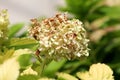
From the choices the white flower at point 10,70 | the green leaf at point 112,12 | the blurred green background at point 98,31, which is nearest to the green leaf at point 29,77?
the white flower at point 10,70

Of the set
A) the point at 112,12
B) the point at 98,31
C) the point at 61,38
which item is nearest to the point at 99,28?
the point at 98,31

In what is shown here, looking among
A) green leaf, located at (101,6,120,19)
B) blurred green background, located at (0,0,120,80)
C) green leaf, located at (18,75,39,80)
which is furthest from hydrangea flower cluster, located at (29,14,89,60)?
green leaf, located at (101,6,120,19)

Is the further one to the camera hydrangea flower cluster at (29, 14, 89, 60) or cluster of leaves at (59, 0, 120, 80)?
cluster of leaves at (59, 0, 120, 80)

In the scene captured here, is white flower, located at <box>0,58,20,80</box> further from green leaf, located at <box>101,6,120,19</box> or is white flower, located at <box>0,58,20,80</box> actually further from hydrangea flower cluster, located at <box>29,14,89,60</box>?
green leaf, located at <box>101,6,120,19</box>

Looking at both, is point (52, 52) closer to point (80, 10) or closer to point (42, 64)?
point (42, 64)

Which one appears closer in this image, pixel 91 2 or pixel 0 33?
pixel 0 33

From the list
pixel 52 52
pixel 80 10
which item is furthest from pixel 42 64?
pixel 80 10
